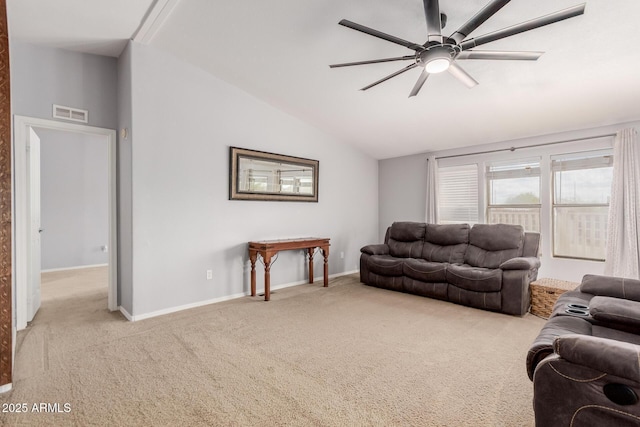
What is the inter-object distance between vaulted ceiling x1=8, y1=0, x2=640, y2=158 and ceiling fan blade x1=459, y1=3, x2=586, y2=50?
0.49 m

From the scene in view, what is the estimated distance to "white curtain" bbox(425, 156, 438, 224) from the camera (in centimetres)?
564

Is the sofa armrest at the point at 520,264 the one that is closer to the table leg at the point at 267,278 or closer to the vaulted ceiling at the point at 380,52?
the vaulted ceiling at the point at 380,52

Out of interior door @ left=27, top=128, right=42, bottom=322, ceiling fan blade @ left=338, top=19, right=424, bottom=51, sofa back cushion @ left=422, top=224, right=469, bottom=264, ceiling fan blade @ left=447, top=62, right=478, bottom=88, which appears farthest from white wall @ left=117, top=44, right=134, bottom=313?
sofa back cushion @ left=422, top=224, right=469, bottom=264

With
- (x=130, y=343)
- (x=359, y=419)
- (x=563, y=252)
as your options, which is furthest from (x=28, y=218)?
(x=563, y=252)

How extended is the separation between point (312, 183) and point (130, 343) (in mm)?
3355

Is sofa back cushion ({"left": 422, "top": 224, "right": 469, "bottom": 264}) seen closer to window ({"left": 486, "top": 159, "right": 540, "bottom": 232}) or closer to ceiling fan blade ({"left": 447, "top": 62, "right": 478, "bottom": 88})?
window ({"left": 486, "top": 159, "right": 540, "bottom": 232})

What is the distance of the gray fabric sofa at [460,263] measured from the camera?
361cm

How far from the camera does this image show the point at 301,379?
86.0 inches

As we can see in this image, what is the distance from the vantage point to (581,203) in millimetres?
4293

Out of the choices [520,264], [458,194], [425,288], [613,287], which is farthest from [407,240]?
[613,287]

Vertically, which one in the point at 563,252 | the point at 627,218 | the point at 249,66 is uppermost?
the point at 249,66

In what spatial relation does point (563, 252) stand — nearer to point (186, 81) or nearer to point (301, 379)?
point (301, 379)

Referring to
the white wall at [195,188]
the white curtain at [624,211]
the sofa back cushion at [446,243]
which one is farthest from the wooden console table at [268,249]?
the white curtain at [624,211]

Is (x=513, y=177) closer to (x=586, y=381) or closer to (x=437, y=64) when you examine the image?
(x=437, y=64)
